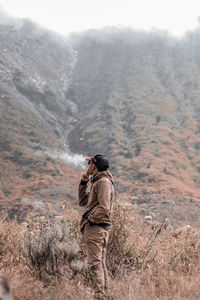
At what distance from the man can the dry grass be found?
190mm

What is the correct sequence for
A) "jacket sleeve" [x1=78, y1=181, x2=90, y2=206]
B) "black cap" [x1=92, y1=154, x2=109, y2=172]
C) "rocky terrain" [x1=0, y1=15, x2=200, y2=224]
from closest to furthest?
"black cap" [x1=92, y1=154, x2=109, y2=172] → "jacket sleeve" [x1=78, y1=181, x2=90, y2=206] → "rocky terrain" [x1=0, y1=15, x2=200, y2=224]

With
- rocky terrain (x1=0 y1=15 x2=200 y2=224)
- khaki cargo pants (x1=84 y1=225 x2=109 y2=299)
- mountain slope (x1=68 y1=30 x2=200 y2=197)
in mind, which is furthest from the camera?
mountain slope (x1=68 y1=30 x2=200 y2=197)

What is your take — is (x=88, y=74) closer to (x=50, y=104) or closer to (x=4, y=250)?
(x=50, y=104)

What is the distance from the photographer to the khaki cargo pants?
10.4 feet

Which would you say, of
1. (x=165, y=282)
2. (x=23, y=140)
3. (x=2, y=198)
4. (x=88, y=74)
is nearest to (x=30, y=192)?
(x=2, y=198)

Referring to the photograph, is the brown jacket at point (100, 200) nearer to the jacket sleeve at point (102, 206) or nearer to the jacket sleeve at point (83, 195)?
the jacket sleeve at point (102, 206)

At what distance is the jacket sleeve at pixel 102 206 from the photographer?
3.29 m

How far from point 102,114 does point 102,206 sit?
31017 millimetres

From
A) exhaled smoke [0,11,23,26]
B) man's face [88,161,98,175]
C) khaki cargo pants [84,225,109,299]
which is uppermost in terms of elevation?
exhaled smoke [0,11,23,26]

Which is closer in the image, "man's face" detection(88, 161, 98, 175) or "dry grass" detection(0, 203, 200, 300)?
"dry grass" detection(0, 203, 200, 300)

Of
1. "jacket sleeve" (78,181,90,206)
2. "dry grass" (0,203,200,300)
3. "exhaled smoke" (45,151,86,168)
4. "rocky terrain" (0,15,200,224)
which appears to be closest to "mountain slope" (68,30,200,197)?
"rocky terrain" (0,15,200,224)

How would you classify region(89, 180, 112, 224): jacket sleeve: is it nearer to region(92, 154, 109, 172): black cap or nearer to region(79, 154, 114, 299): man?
region(79, 154, 114, 299): man

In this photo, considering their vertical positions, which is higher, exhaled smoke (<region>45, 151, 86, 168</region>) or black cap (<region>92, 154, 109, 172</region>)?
black cap (<region>92, 154, 109, 172</region>)

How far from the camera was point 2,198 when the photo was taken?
1825 cm
